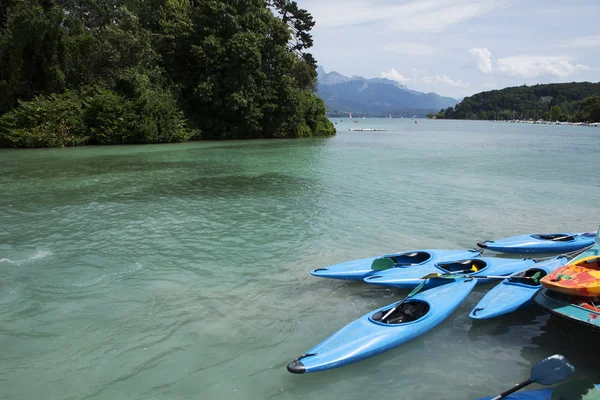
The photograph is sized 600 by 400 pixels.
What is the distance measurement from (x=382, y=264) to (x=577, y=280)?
285cm

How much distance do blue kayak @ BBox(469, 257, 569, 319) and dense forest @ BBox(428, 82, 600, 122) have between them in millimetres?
152122

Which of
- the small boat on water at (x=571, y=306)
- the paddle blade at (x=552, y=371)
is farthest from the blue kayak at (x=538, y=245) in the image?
the paddle blade at (x=552, y=371)

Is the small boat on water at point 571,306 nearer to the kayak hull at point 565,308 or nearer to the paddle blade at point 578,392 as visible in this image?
the kayak hull at point 565,308

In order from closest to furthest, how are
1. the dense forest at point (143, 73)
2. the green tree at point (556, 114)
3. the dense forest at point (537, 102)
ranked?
the dense forest at point (143, 73) < the green tree at point (556, 114) < the dense forest at point (537, 102)

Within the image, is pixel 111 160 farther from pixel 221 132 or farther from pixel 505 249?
pixel 505 249

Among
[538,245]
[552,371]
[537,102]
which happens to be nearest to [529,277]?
[538,245]

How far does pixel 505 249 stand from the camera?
852cm

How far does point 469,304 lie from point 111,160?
22710 millimetres

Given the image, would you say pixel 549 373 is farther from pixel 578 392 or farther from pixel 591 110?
pixel 591 110

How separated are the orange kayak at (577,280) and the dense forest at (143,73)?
3350 centimetres

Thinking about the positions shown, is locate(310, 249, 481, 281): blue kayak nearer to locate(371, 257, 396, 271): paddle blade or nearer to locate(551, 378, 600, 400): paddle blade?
locate(371, 257, 396, 271): paddle blade

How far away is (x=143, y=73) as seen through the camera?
1406 inches

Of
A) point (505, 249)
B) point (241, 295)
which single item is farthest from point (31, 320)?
point (505, 249)

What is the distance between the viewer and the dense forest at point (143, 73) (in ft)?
105
